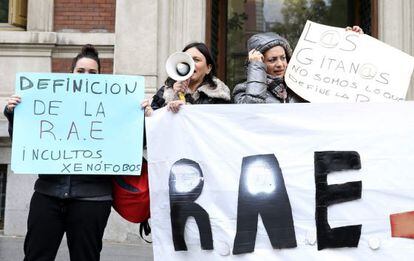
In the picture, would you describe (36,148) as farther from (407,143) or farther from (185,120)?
(407,143)

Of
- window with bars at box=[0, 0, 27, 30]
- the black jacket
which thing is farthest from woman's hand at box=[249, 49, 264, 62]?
window with bars at box=[0, 0, 27, 30]

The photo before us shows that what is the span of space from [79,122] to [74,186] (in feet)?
1.30

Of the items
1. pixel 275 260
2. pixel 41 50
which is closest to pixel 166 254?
pixel 275 260

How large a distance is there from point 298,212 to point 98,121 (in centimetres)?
133

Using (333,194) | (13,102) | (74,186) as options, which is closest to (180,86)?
(74,186)

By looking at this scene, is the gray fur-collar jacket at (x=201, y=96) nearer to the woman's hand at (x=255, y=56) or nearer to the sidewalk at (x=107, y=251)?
the woman's hand at (x=255, y=56)

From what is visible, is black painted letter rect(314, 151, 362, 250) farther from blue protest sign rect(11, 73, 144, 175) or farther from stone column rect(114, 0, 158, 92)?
stone column rect(114, 0, 158, 92)

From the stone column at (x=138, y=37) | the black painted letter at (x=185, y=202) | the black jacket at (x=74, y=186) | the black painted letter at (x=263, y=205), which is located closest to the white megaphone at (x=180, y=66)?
the black painted letter at (x=185, y=202)

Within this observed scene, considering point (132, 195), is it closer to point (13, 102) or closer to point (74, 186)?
point (74, 186)

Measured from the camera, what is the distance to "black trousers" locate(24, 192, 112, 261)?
322 cm

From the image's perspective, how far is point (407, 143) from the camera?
3354mm

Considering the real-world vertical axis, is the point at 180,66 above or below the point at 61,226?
above

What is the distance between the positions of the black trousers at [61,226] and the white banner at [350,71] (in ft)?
4.99

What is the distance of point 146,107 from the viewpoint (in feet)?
11.3
